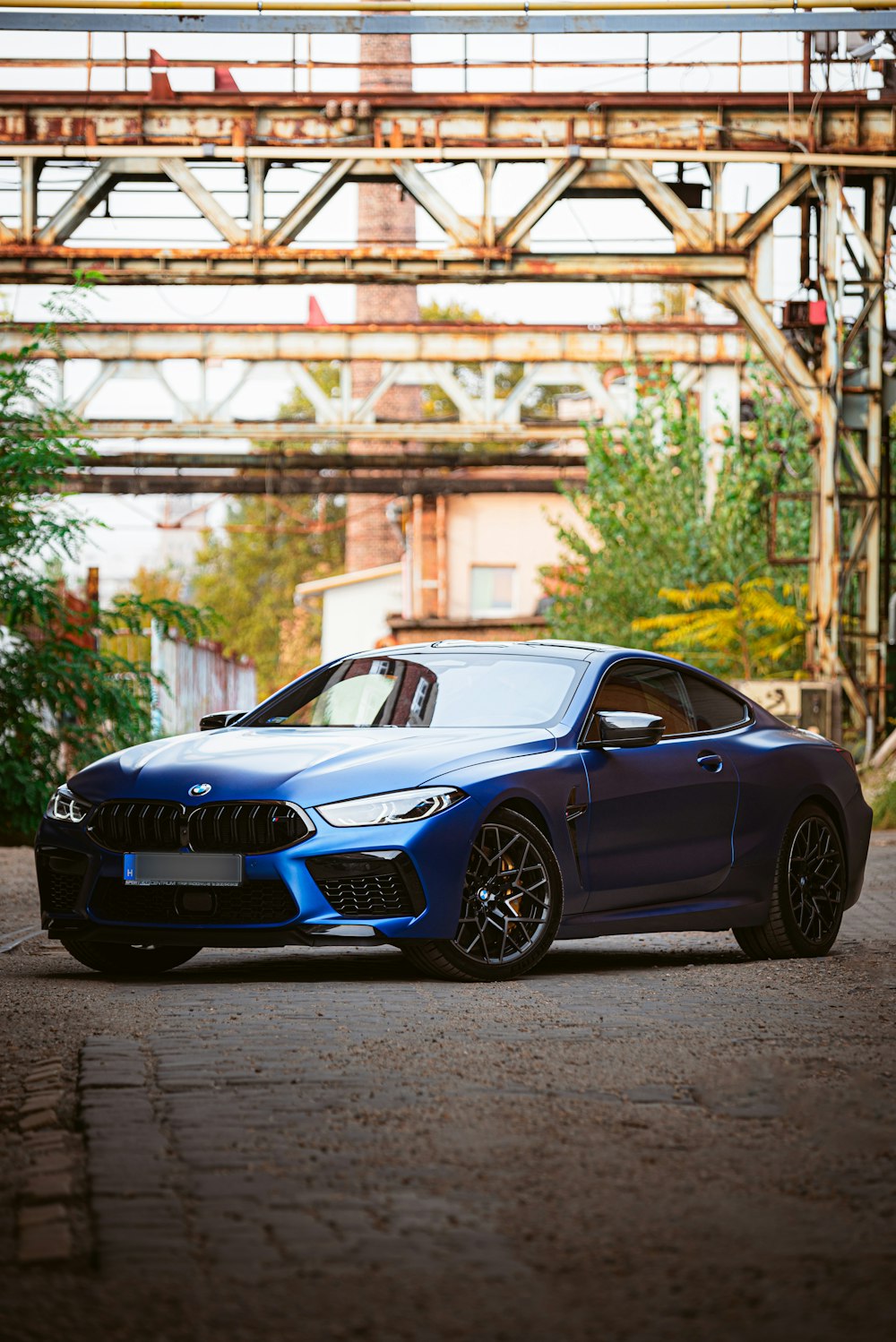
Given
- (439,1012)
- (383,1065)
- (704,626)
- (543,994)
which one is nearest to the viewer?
(383,1065)

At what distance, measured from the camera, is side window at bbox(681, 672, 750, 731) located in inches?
399

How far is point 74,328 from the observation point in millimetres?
32406

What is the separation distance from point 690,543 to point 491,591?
1005 inches

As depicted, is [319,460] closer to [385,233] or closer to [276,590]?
[385,233]

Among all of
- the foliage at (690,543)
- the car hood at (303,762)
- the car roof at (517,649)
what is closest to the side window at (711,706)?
the car roof at (517,649)

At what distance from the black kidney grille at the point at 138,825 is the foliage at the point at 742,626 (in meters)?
17.1

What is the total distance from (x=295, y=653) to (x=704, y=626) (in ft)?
199

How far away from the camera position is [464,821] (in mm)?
8469

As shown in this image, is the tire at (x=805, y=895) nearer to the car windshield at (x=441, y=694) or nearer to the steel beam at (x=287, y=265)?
the car windshield at (x=441, y=694)

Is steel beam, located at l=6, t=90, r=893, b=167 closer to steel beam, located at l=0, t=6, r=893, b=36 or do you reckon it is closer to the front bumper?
steel beam, located at l=0, t=6, r=893, b=36

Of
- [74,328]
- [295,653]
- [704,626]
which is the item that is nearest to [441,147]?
[704,626]

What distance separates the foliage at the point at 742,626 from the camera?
84.3 feet

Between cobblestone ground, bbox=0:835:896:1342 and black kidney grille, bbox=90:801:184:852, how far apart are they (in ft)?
2.06

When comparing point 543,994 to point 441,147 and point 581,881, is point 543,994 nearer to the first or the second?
point 581,881
